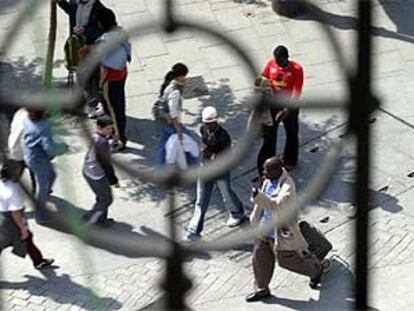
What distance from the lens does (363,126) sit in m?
1.77

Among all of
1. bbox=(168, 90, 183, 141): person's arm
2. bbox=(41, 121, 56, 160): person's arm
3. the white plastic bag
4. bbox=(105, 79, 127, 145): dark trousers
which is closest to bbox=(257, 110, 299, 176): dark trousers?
bbox=(105, 79, 127, 145): dark trousers

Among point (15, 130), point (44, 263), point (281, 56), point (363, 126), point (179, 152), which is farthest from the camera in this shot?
point (281, 56)

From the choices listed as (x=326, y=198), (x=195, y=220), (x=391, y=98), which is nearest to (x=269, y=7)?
(x=391, y=98)

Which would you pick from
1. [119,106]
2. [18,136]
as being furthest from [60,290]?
[18,136]

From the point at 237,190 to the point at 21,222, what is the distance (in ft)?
5.29

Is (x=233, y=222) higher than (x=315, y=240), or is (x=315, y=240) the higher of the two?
(x=315, y=240)

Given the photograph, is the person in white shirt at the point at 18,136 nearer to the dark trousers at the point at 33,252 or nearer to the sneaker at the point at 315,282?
the dark trousers at the point at 33,252

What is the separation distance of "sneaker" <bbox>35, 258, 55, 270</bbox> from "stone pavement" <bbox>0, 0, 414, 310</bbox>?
0.14ft

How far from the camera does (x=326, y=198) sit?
28.4 ft

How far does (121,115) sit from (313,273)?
2.00 metres

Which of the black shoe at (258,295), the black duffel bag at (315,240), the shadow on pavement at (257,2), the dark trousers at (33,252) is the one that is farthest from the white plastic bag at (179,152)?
the shadow on pavement at (257,2)

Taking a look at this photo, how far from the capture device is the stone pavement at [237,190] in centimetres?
789

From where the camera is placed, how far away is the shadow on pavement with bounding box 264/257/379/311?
25.8 feet

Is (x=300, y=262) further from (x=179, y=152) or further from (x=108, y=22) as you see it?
(x=179, y=152)
